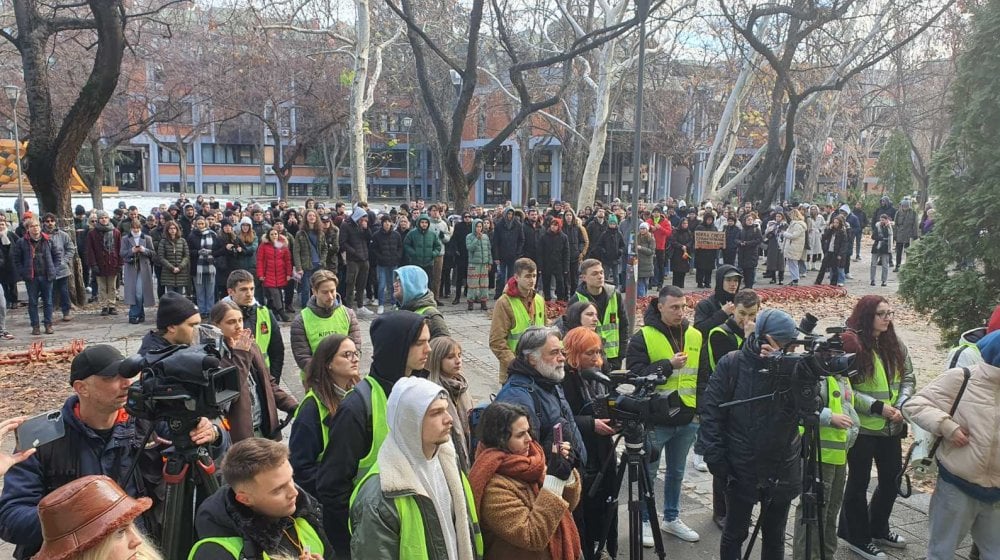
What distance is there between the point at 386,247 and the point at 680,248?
269 inches

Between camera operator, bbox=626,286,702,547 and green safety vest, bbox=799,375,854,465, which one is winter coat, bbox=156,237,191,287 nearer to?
camera operator, bbox=626,286,702,547

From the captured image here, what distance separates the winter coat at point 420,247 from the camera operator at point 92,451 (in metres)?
10.3

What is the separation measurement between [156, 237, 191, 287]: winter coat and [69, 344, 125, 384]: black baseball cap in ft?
32.2

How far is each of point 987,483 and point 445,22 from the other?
20.4m

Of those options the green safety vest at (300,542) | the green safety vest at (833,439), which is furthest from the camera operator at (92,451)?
the green safety vest at (833,439)

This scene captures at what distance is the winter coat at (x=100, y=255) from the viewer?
12.6m

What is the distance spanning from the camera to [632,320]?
34.7 ft

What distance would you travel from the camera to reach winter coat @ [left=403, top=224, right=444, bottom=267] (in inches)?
534

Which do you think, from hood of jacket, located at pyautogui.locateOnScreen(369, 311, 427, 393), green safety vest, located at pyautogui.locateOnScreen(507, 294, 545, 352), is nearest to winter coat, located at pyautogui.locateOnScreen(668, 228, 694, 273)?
green safety vest, located at pyautogui.locateOnScreen(507, 294, 545, 352)

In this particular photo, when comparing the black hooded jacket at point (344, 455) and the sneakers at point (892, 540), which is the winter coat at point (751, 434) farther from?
the black hooded jacket at point (344, 455)

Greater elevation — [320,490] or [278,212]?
[278,212]

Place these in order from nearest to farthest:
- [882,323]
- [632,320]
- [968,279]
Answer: [882,323], [968,279], [632,320]

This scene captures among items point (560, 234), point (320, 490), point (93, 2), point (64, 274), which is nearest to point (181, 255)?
point (64, 274)

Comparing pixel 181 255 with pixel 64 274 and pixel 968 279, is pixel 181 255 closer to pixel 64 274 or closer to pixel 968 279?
pixel 64 274
